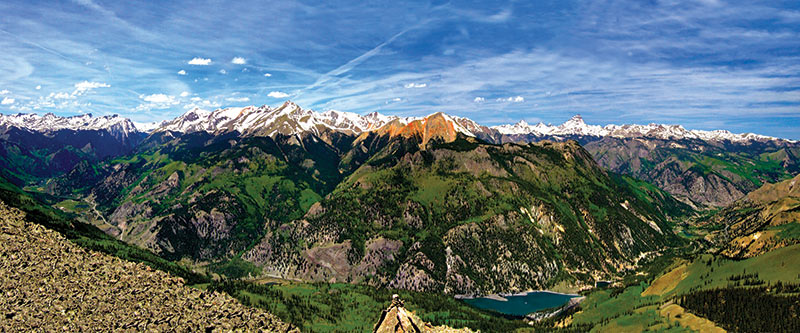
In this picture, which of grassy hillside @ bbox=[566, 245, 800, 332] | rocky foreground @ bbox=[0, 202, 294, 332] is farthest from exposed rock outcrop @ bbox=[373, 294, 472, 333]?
grassy hillside @ bbox=[566, 245, 800, 332]

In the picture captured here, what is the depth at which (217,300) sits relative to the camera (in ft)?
507

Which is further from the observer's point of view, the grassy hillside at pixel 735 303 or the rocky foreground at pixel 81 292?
the grassy hillside at pixel 735 303

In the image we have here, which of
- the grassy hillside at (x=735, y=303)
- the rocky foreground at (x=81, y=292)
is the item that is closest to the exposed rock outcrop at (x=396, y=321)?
the rocky foreground at (x=81, y=292)

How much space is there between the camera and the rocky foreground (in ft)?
371

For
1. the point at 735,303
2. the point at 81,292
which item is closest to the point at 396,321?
the point at 81,292

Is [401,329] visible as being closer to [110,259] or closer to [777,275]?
[110,259]

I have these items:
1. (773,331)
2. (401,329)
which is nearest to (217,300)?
(401,329)

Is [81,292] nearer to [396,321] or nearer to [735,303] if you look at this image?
[396,321]

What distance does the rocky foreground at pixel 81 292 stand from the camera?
113188mm

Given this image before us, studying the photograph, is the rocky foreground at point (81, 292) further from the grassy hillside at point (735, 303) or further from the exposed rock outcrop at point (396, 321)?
the grassy hillside at point (735, 303)

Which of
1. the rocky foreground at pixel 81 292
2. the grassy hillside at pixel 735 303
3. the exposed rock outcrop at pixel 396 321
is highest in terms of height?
the exposed rock outcrop at pixel 396 321

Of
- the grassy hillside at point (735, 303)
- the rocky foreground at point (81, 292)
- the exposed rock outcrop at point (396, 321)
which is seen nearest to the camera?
the exposed rock outcrop at point (396, 321)

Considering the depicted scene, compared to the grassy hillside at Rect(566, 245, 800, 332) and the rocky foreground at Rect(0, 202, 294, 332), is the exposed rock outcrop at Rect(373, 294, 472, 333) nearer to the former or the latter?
the rocky foreground at Rect(0, 202, 294, 332)

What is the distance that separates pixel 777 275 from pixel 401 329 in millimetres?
230151
